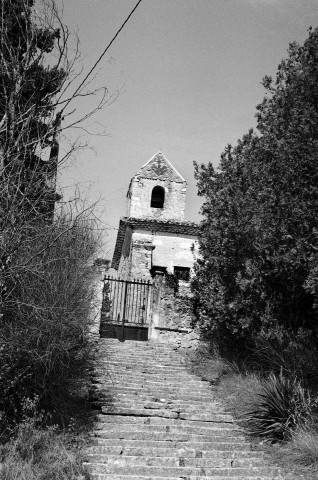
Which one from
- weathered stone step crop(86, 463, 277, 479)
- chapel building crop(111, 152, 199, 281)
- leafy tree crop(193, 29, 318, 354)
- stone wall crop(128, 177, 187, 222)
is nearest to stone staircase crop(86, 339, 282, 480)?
weathered stone step crop(86, 463, 277, 479)

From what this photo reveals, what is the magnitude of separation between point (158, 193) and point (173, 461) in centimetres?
2138

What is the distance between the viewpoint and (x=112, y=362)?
1250 centimetres

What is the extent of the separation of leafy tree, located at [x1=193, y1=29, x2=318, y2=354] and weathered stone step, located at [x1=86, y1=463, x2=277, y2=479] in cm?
262

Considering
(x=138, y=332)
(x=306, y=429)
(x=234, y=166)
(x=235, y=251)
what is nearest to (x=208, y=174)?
(x=234, y=166)

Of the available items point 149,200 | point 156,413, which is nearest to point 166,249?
point 149,200

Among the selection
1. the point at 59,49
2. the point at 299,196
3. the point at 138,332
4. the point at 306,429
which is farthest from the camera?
the point at 138,332

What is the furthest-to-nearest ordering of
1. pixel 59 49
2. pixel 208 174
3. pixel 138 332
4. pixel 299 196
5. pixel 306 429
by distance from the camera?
1. pixel 138 332
2. pixel 208 174
3. pixel 299 196
4. pixel 306 429
5. pixel 59 49

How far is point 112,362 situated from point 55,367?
382 centimetres

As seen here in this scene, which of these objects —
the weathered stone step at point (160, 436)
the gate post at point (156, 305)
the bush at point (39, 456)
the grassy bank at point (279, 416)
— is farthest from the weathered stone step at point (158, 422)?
the gate post at point (156, 305)

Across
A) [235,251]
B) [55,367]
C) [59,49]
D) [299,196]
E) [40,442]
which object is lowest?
[40,442]

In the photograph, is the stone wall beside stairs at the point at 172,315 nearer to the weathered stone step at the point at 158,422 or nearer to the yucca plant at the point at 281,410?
the weathered stone step at the point at 158,422

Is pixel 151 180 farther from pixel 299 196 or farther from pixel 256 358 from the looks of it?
pixel 299 196

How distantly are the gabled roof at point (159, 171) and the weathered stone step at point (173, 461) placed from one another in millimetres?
21123

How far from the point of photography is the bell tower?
26.8m
